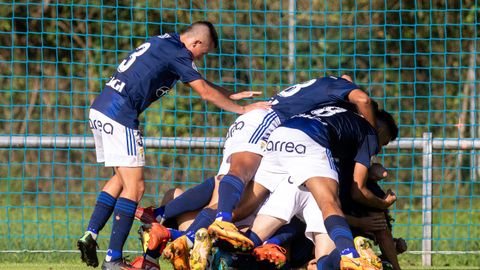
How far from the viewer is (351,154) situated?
7.02 meters

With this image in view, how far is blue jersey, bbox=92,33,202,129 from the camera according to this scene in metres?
7.45

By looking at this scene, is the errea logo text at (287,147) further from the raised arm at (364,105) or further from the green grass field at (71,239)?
the green grass field at (71,239)

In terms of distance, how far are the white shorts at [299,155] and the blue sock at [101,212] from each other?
1323 mm

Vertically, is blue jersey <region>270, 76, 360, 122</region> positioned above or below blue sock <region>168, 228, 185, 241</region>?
above

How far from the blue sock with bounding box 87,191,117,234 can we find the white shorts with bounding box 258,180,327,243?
1226 millimetres

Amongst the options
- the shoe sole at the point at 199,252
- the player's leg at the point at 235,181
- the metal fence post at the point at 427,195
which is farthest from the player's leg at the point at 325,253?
the metal fence post at the point at 427,195

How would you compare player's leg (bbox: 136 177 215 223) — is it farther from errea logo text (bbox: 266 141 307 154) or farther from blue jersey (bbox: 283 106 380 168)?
blue jersey (bbox: 283 106 380 168)

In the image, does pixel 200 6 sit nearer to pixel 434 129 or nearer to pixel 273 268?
pixel 434 129

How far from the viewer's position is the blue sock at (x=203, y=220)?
23.4ft

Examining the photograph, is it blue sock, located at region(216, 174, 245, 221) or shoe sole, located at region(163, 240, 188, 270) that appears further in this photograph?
blue sock, located at region(216, 174, 245, 221)

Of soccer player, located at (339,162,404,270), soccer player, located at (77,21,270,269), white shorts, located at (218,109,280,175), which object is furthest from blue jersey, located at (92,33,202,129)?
soccer player, located at (339,162,404,270)

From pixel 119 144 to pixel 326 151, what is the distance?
1519 millimetres

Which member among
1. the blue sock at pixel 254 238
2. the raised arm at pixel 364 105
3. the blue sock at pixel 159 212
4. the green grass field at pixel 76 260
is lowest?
the green grass field at pixel 76 260

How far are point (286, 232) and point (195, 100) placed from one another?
5.28 metres
